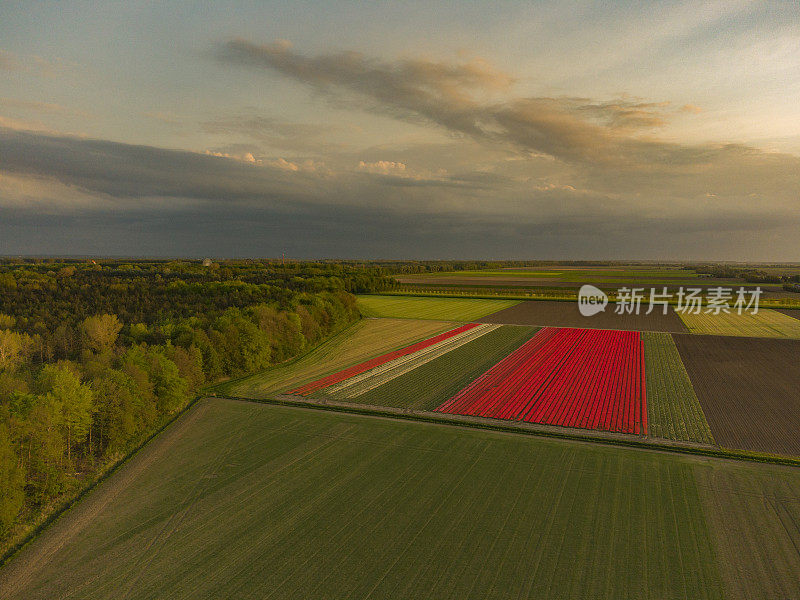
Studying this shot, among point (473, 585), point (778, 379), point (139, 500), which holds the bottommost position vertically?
point (139, 500)

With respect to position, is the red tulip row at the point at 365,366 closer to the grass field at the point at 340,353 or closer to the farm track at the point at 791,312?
the grass field at the point at 340,353

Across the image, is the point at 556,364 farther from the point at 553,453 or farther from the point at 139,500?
the point at 139,500

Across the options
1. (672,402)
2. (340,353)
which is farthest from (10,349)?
(672,402)

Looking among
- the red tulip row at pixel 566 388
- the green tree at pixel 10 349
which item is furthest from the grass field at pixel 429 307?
the green tree at pixel 10 349

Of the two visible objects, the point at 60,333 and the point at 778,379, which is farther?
the point at 60,333

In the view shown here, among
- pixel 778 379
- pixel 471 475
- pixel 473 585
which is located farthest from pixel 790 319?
pixel 473 585

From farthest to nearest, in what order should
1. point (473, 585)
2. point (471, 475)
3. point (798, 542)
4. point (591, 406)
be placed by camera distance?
1. point (591, 406)
2. point (471, 475)
3. point (798, 542)
4. point (473, 585)

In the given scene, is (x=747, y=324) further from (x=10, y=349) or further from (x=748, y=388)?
(x=10, y=349)

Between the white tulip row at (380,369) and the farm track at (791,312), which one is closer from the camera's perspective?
the white tulip row at (380,369)
